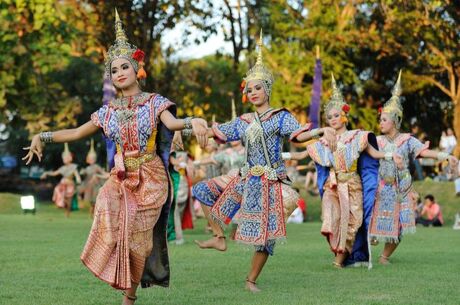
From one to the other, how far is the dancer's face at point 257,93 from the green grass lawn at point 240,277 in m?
1.72

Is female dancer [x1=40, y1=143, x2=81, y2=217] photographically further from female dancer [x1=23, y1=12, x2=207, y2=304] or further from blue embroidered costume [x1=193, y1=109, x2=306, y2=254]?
female dancer [x1=23, y1=12, x2=207, y2=304]

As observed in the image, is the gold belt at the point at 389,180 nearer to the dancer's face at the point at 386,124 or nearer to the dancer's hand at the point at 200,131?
the dancer's face at the point at 386,124

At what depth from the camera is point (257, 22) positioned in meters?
33.0

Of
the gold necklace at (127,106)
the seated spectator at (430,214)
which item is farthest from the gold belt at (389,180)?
the seated spectator at (430,214)

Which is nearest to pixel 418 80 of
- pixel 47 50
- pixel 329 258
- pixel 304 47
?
pixel 304 47

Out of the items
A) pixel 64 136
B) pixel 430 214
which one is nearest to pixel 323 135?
pixel 64 136

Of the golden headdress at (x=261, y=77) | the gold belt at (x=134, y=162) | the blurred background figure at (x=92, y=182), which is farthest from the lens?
the blurred background figure at (x=92, y=182)

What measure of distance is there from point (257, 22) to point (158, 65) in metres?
11.1

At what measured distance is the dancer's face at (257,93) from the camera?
9555mm

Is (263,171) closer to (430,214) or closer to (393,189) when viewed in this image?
(393,189)

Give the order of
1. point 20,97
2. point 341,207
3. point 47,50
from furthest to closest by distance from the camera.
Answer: point 20,97 < point 47,50 < point 341,207

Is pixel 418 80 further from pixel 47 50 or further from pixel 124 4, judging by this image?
pixel 47 50

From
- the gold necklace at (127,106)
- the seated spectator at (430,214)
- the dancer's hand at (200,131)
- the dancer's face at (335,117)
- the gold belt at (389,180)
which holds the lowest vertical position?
the seated spectator at (430,214)

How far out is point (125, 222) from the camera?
308 inches
